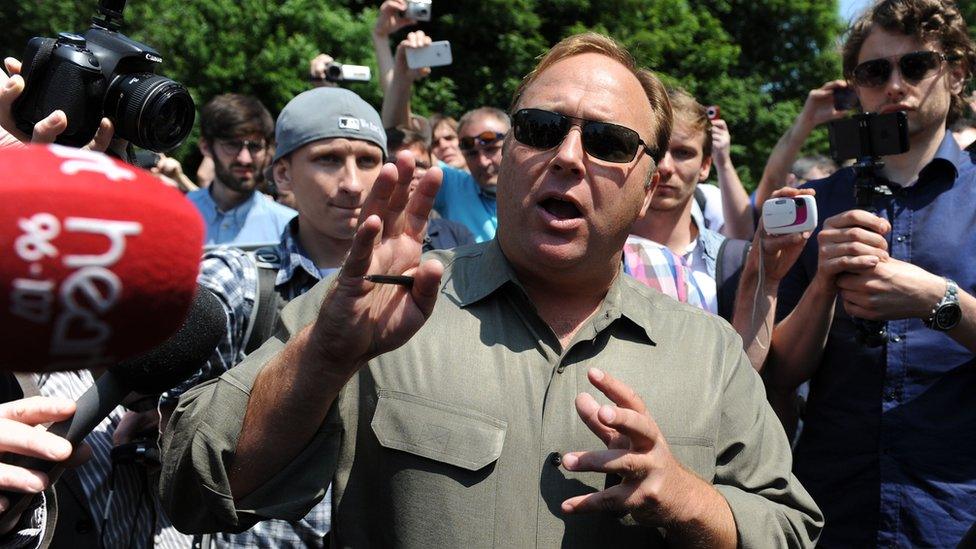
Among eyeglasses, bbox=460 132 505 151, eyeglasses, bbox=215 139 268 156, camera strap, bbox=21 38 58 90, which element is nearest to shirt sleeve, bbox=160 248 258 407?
camera strap, bbox=21 38 58 90

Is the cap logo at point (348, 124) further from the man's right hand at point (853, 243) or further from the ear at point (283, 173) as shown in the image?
the man's right hand at point (853, 243)

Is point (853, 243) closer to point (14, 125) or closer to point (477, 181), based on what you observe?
point (14, 125)

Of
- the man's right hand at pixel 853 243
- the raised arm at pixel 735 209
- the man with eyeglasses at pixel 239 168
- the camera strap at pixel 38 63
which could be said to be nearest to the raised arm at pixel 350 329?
the camera strap at pixel 38 63

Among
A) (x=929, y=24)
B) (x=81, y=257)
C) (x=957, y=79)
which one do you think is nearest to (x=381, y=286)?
(x=81, y=257)

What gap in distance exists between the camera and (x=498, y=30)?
16.0 metres

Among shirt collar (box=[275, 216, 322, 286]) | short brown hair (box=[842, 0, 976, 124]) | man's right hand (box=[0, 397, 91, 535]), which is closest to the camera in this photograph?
man's right hand (box=[0, 397, 91, 535])

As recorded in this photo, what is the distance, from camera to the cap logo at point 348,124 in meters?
3.95

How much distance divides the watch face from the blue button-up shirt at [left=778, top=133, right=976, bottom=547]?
22 centimetres

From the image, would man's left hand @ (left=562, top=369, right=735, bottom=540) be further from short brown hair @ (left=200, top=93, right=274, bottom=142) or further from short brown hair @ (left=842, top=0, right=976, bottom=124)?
short brown hair @ (left=200, top=93, right=274, bottom=142)

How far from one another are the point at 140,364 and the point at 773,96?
71.4 feet

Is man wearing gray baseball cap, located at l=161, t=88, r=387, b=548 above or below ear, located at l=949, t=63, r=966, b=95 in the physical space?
below

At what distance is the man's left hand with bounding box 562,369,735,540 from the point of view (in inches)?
76.0

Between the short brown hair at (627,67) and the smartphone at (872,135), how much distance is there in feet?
2.70

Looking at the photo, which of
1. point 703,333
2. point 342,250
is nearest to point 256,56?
point 342,250
